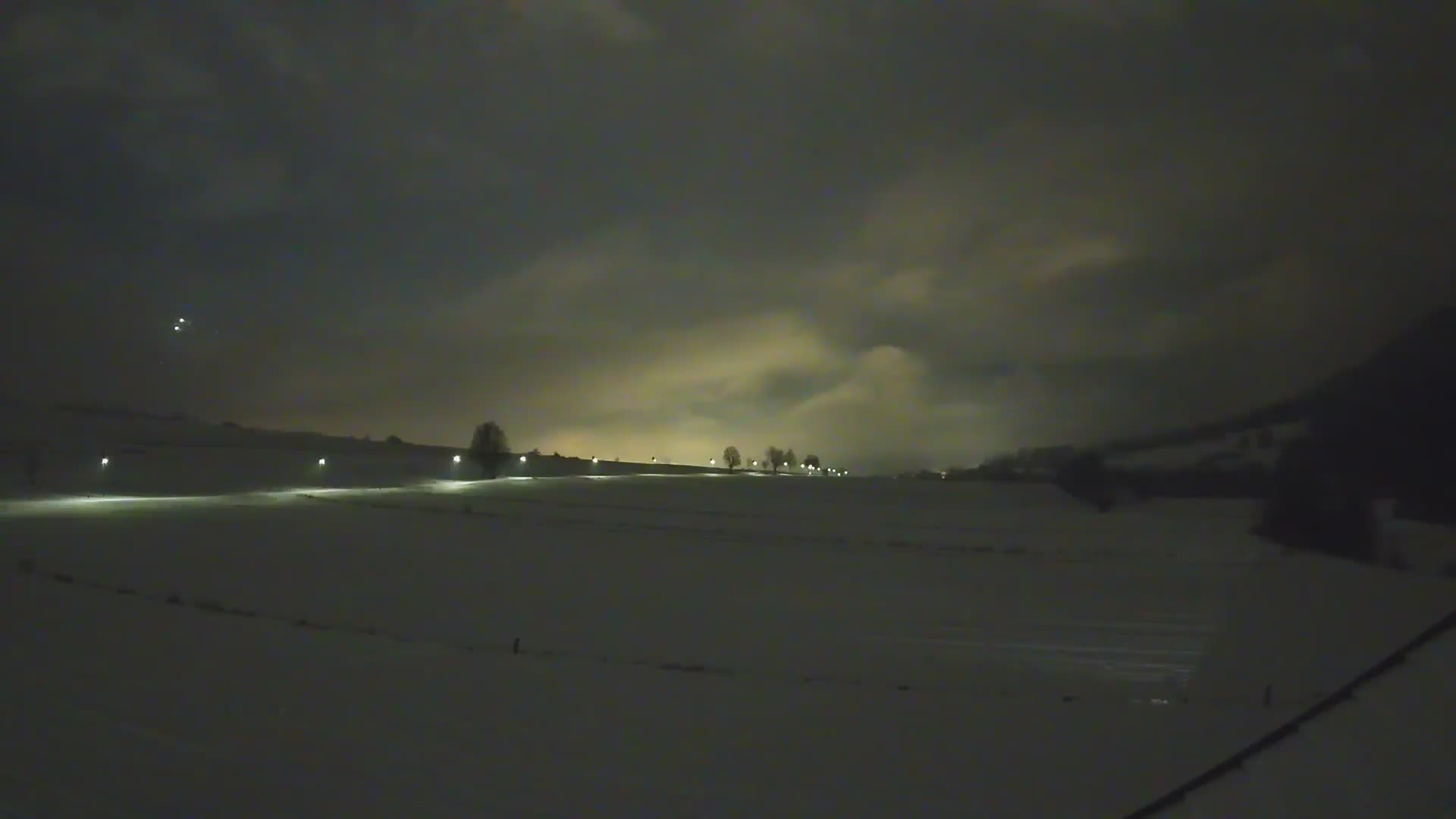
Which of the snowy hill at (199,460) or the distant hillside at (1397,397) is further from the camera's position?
the snowy hill at (199,460)

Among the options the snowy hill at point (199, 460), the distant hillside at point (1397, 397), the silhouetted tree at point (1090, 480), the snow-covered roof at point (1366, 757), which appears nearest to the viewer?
the snow-covered roof at point (1366, 757)

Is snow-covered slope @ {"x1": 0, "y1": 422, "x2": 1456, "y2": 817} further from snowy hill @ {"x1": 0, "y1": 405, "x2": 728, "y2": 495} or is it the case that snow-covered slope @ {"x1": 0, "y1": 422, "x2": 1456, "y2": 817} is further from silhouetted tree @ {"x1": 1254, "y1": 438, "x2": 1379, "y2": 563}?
snowy hill @ {"x1": 0, "y1": 405, "x2": 728, "y2": 495}

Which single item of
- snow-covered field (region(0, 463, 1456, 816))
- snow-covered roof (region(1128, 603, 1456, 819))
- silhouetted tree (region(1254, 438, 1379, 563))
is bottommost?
snow-covered field (region(0, 463, 1456, 816))

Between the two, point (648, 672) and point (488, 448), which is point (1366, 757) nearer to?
point (648, 672)

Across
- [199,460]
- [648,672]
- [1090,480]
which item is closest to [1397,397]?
[648,672]

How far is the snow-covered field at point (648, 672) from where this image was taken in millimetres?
6094

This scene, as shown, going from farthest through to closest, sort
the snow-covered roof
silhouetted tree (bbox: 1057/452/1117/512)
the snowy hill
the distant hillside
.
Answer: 1. the snowy hill
2. silhouetted tree (bbox: 1057/452/1117/512)
3. the distant hillside
4. the snow-covered roof

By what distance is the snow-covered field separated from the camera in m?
6.09

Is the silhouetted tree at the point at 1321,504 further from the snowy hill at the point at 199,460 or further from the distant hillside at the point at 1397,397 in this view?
the snowy hill at the point at 199,460

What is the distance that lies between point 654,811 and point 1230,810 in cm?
388

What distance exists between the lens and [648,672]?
9359 mm

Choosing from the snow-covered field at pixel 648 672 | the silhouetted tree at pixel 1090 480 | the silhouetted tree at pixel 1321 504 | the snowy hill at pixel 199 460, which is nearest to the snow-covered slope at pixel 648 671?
the snow-covered field at pixel 648 672

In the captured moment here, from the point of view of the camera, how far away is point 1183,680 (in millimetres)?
9281

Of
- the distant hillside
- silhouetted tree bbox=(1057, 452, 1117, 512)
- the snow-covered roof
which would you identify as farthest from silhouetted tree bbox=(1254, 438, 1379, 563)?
silhouetted tree bbox=(1057, 452, 1117, 512)
